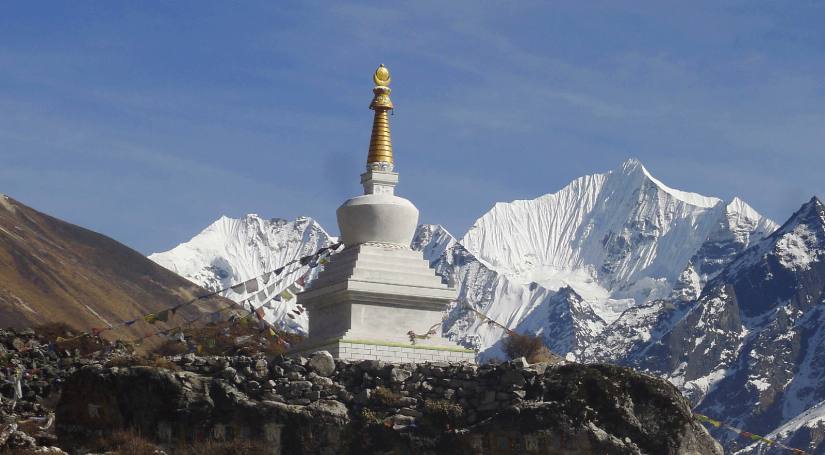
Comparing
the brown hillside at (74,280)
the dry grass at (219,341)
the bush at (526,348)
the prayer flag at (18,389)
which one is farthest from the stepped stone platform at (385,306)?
the brown hillside at (74,280)

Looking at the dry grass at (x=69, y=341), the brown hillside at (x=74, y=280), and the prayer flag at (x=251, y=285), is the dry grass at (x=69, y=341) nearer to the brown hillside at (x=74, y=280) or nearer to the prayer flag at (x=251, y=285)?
the prayer flag at (x=251, y=285)

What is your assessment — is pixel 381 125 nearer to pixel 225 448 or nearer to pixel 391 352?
pixel 391 352

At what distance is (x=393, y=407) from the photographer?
35219mm

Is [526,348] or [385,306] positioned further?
[526,348]

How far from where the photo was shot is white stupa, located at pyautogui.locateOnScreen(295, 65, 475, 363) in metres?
38.6

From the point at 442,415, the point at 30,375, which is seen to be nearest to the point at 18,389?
the point at 30,375

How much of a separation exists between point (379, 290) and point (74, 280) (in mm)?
93551

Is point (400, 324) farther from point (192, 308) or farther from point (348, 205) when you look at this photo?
point (192, 308)

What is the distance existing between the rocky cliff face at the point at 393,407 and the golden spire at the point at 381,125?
25.5 ft

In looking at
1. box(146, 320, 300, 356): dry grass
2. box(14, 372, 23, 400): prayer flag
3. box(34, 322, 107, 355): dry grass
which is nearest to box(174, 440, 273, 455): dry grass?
box(14, 372, 23, 400): prayer flag

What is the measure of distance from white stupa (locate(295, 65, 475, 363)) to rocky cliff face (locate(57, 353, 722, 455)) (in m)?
2.52

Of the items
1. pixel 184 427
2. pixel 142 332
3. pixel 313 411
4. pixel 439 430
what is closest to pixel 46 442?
pixel 184 427

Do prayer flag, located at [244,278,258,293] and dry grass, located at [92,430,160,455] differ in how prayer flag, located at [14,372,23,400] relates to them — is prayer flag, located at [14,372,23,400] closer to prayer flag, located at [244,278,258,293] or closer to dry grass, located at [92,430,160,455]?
prayer flag, located at [244,278,258,293]

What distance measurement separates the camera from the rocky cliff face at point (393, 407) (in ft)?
113
